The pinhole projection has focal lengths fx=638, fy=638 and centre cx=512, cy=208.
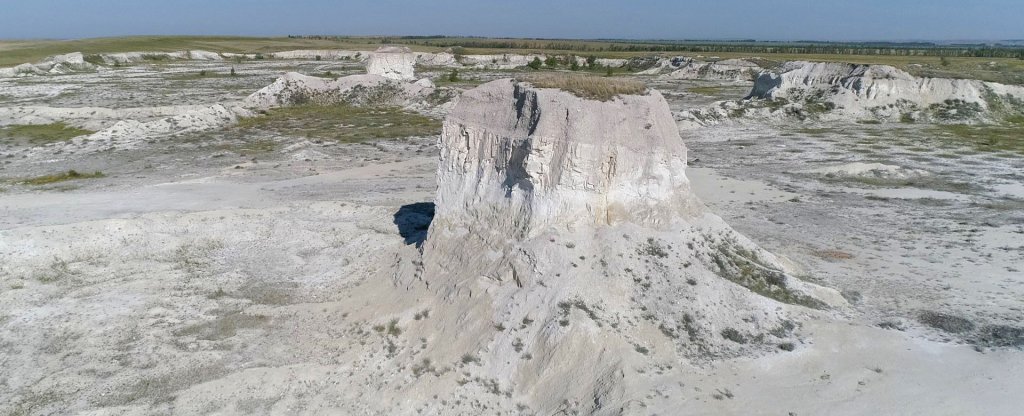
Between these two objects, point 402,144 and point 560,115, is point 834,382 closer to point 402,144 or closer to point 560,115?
point 560,115

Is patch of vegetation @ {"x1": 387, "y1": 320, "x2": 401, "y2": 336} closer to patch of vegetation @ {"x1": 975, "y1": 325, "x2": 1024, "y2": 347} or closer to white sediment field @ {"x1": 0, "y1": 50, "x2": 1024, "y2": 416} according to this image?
white sediment field @ {"x1": 0, "y1": 50, "x2": 1024, "y2": 416}

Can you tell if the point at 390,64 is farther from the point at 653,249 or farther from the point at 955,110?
the point at 653,249

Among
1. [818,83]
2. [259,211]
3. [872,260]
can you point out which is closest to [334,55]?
[818,83]

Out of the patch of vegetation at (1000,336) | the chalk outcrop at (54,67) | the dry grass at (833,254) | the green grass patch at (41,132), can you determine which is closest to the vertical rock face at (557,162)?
the dry grass at (833,254)

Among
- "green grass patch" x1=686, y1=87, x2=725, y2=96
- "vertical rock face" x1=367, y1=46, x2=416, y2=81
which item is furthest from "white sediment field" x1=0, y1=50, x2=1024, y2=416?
"green grass patch" x1=686, y1=87, x2=725, y2=96

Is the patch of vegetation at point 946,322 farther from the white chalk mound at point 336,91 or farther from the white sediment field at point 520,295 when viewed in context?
the white chalk mound at point 336,91

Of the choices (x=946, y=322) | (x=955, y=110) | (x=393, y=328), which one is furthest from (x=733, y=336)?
(x=955, y=110)
